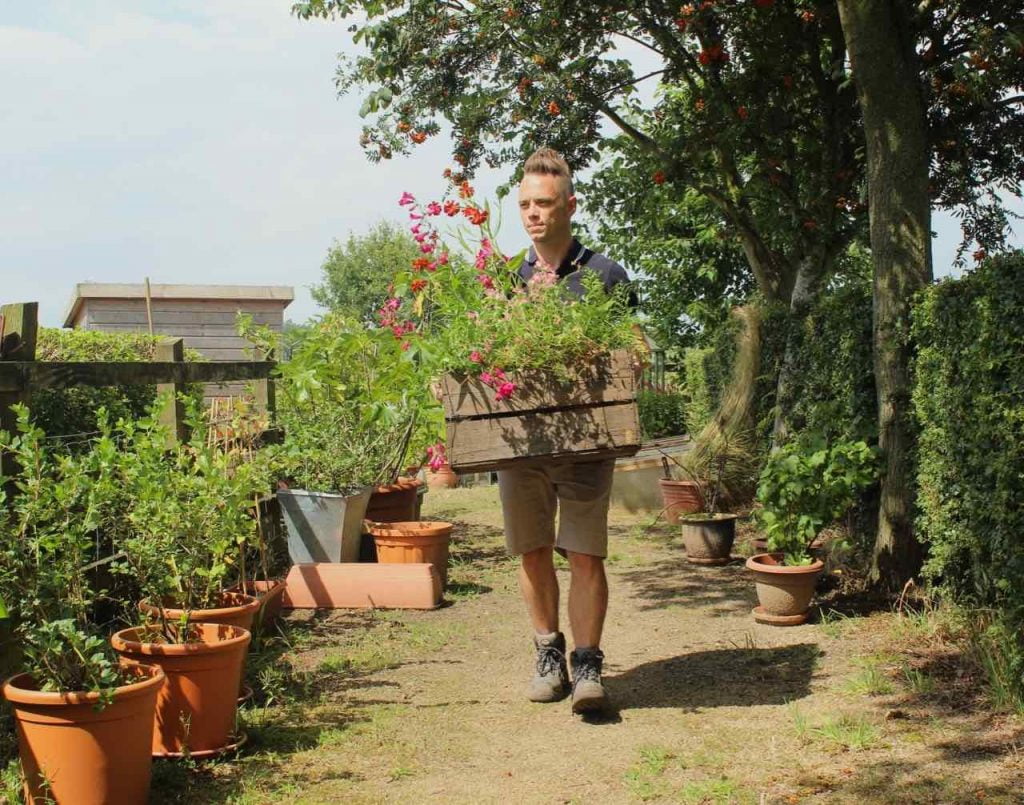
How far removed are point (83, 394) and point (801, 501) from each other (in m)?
5.67

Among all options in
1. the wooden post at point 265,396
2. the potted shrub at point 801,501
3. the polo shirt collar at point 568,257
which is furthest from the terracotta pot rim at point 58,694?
the wooden post at point 265,396

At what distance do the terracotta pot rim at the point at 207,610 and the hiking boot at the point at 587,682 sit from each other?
1.20m

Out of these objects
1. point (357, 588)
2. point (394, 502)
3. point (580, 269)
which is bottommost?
point (357, 588)

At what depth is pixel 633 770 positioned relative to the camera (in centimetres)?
312

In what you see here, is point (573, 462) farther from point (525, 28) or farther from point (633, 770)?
point (525, 28)

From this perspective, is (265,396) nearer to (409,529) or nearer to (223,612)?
(409,529)

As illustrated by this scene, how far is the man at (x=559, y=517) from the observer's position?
364cm

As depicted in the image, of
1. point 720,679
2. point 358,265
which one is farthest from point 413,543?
point 358,265

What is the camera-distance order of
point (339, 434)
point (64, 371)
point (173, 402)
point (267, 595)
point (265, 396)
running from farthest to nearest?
point (265, 396) → point (339, 434) → point (173, 402) → point (267, 595) → point (64, 371)

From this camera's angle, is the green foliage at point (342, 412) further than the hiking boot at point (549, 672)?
Yes

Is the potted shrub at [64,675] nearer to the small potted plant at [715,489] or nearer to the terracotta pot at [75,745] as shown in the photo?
the terracotta pot at [75,745]

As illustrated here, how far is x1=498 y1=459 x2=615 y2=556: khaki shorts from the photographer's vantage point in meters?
3.65

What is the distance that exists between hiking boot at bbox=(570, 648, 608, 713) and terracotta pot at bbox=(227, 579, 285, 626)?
1.66m

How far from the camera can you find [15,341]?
3.55m
